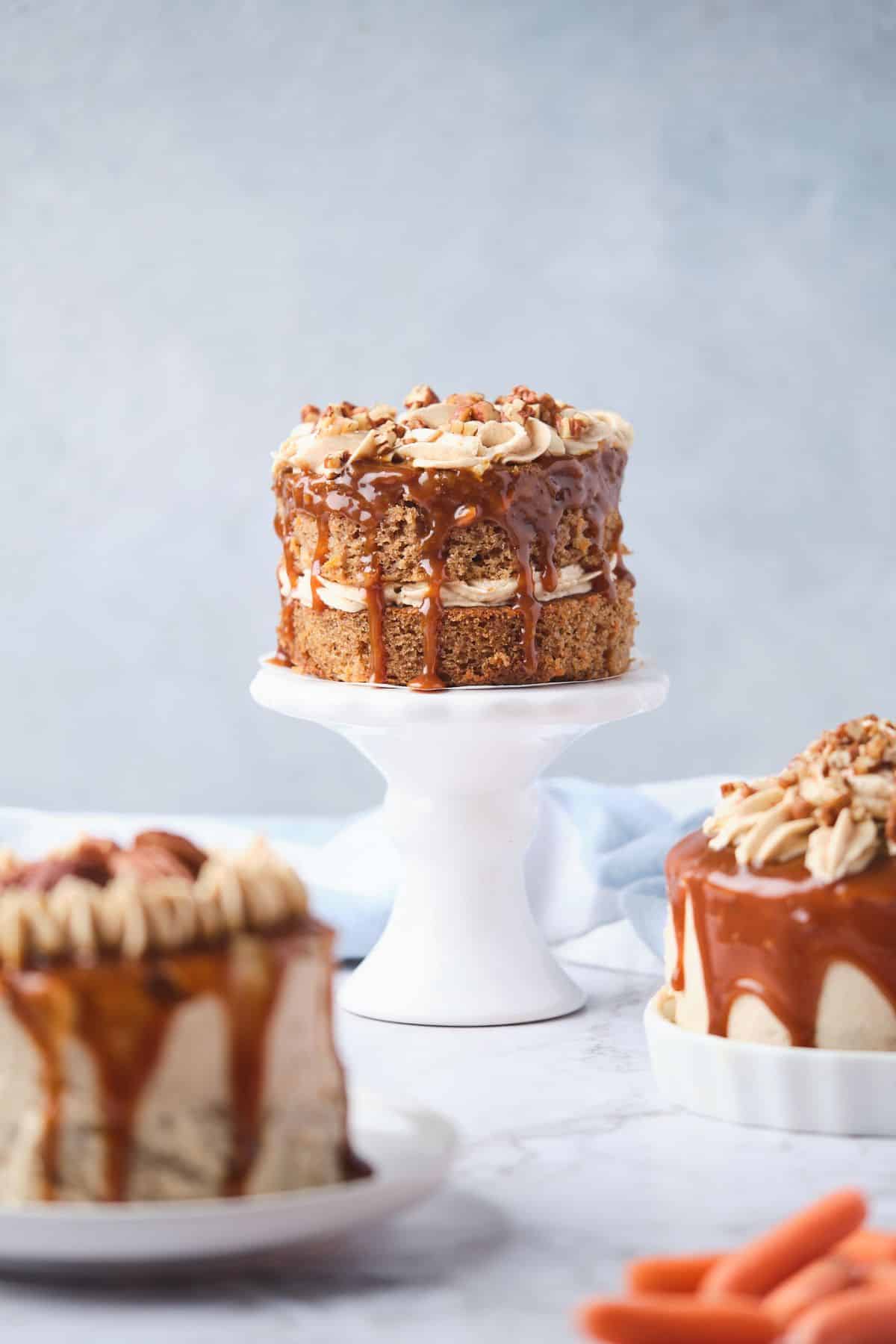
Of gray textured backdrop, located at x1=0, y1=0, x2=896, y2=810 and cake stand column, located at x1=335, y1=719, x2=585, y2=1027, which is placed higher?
gray textured backdrop, located at x1=0, y1=0, x2=896, y2=810

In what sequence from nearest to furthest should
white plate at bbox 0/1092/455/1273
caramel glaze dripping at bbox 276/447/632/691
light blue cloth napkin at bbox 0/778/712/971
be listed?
white plate at bbox 0/1092/455/1273 → caramel glaze dripping at bbox 276/447/632/691 → light blue cloth napkin at bbox 0/778/712/971

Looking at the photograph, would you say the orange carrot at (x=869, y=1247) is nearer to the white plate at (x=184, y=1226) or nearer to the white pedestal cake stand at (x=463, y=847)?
the white plate at (x=184, y=1226)

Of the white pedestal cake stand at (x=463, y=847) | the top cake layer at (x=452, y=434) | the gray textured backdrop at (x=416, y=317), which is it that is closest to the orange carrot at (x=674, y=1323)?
the white pedestal cake stand at (x=463, y=847)

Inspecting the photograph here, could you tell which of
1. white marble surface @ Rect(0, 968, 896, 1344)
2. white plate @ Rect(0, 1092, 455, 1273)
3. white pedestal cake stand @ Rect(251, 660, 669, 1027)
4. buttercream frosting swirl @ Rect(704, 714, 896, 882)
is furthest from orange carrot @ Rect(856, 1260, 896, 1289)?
white pedestal cake stand @ Rect(251, 660, 669, 1027)

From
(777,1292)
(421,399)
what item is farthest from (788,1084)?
(421,399)

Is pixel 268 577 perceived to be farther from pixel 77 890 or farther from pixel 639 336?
pixel 77 890

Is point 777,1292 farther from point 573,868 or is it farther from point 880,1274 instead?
point 573,868

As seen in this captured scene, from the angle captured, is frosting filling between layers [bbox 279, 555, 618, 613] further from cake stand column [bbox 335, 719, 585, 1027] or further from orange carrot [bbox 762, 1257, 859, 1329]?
orange carrot [bbox 762, 1257, 859, 1329]
